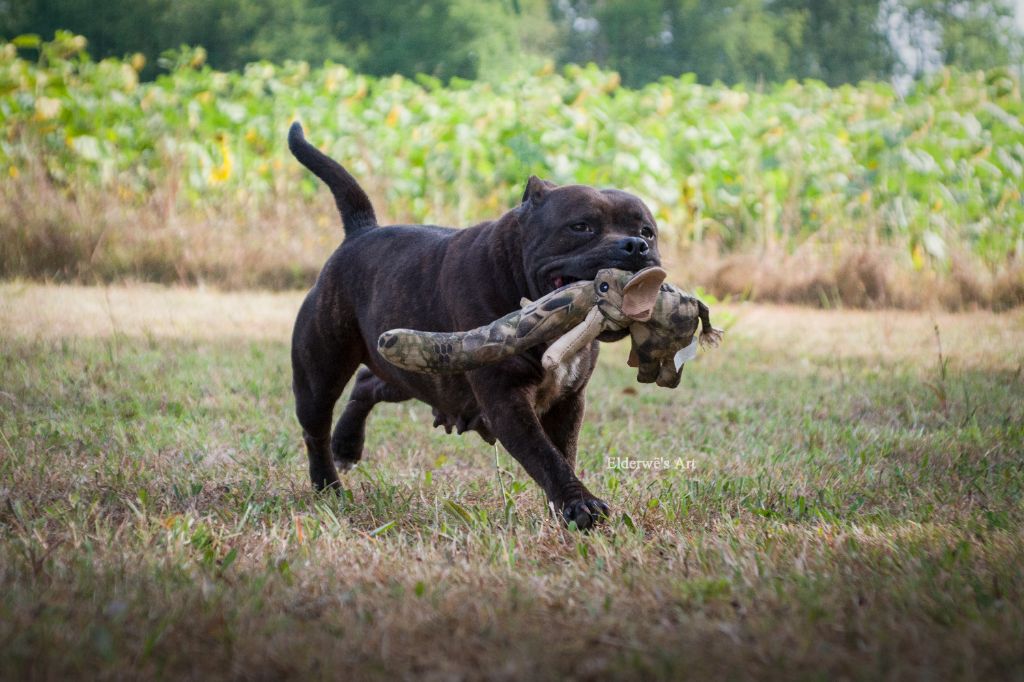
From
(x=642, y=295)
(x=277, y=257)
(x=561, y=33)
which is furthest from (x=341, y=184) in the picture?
(x=561, y=33)

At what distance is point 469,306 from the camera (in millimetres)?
3988

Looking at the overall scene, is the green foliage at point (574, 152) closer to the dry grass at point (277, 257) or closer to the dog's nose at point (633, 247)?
the dry grass at point (277, 257)

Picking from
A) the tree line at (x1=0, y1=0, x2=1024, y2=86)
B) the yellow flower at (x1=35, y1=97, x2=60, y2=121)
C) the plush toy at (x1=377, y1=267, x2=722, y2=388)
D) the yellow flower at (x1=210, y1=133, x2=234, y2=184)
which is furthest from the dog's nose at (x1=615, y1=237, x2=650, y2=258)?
the tree line at (x1=0, y1=0, x2=1024, y2=86)

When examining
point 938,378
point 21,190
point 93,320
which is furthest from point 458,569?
point 21,190

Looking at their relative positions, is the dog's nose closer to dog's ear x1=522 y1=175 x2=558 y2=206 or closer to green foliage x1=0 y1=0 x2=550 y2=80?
dog's ear x1=522 y1=175 x2=558 y2=206

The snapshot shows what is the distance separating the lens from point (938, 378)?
258 inches

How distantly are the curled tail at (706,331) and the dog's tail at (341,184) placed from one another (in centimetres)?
178

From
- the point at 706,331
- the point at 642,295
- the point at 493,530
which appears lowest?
the point at 493,530

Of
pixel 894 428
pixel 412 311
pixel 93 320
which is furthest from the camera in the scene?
pixel 93 320

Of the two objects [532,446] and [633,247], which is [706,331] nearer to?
[633,247]

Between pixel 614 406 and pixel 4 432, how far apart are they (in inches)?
129

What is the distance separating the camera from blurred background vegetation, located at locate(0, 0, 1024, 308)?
971 centimetres

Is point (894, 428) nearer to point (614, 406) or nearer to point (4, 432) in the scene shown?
point (614, 406)

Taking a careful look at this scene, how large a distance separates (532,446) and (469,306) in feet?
1.96
